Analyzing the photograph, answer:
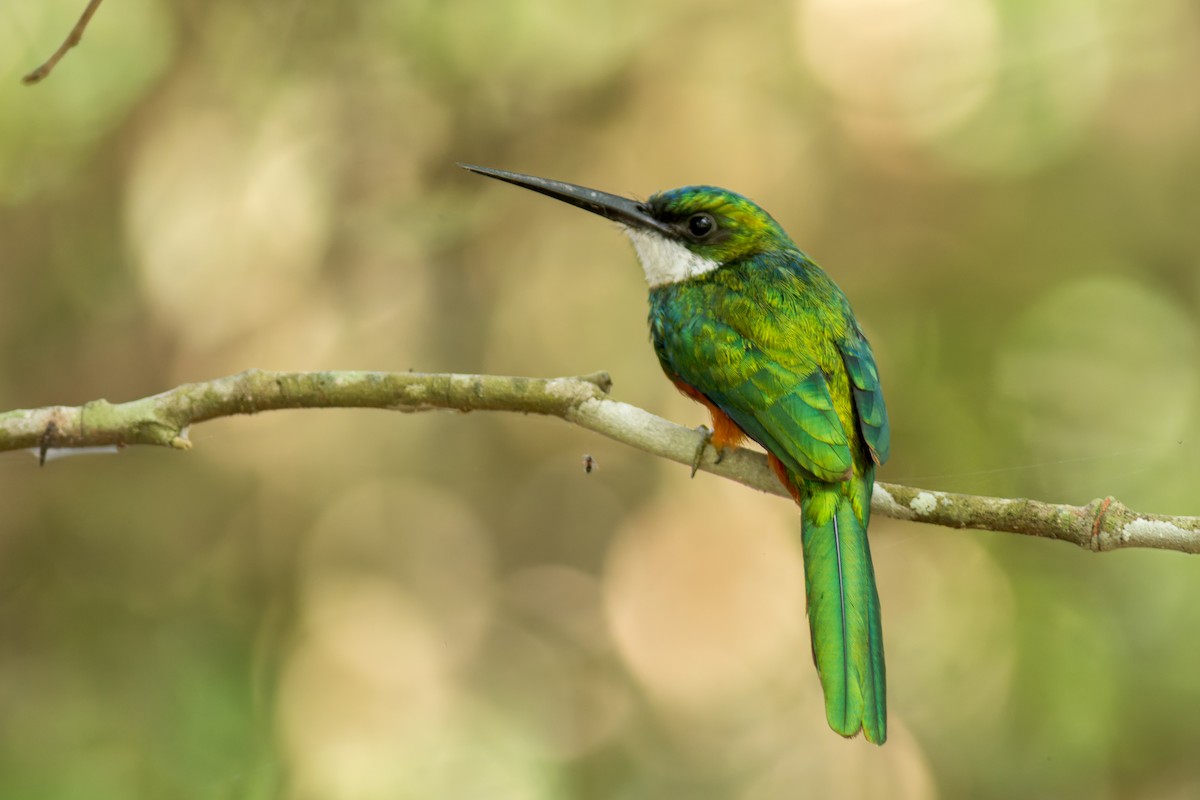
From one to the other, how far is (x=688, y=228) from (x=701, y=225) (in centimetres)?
3

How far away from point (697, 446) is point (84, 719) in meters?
2.11

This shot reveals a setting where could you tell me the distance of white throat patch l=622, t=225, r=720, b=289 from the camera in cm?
245

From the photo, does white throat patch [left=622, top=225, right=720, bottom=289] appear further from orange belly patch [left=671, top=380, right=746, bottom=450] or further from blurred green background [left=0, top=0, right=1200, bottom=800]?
blurred green background [left=0, top=0, right=1200, bottom=800]

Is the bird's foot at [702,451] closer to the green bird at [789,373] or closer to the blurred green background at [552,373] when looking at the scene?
the green bird at [789,373]

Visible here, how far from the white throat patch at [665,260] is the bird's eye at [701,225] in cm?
4

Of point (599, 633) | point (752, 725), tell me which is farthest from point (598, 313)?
point (752, 725)

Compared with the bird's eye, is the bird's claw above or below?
below

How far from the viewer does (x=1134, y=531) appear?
178 centimetres

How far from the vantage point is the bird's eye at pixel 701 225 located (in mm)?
2471

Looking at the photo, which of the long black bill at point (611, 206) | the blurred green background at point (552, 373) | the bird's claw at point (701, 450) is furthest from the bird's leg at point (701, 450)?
the blurred green background at point (552, 373)

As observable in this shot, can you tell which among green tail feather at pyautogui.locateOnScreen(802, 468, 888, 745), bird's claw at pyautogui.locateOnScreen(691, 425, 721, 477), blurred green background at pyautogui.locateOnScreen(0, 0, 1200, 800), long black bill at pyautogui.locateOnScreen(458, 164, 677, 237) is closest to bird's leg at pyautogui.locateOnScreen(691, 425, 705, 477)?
bird's claw at pyautogui.locateOnScreen(691, 425, 721, 477)

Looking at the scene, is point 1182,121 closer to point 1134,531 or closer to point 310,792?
point 1134,531

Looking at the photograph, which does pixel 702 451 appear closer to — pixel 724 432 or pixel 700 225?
pixel 724 432

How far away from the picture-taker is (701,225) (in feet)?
8.11
